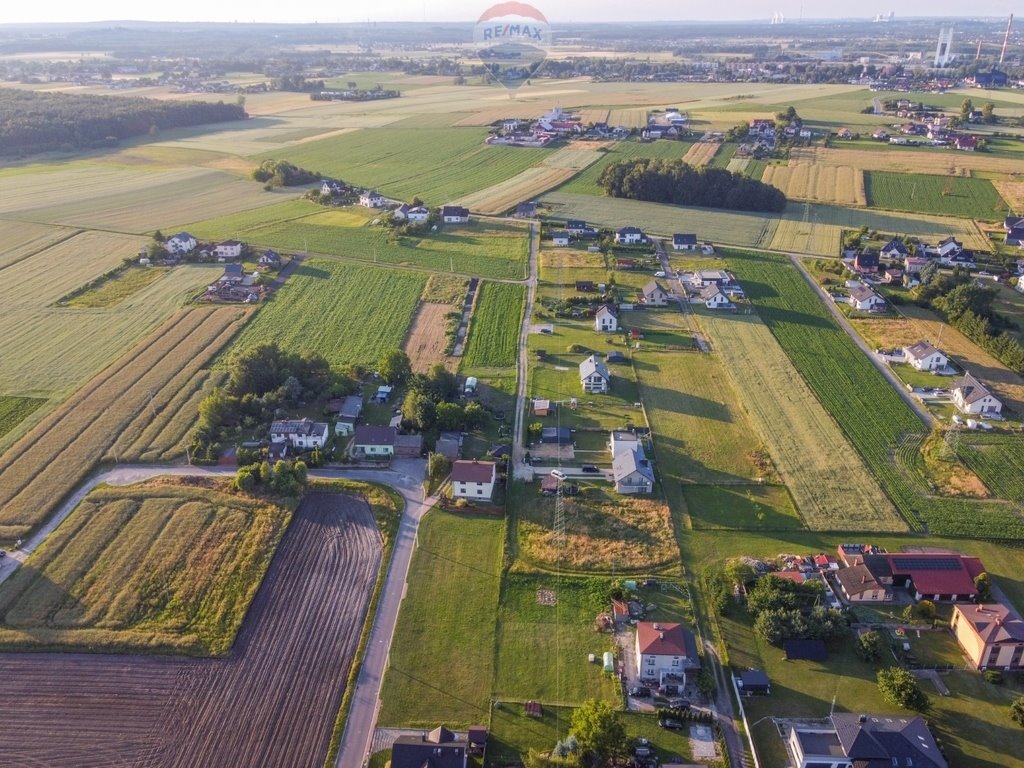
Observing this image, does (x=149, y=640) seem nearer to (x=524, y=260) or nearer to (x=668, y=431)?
(x=668, y=431)

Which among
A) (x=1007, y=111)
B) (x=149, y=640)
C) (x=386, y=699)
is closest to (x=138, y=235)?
(x=149, y=640)

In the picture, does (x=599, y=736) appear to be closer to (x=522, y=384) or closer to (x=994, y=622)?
(x=994, y=622)

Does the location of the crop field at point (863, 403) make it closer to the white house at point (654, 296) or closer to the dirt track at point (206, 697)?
the white house at point (654, 296)

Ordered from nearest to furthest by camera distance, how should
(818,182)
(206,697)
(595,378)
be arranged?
(206,697)
(595,378)
(818,182)

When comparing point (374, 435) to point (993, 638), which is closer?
point (993, 638)

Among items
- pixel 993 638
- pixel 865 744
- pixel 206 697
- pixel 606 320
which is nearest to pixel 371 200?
pixel 606 320

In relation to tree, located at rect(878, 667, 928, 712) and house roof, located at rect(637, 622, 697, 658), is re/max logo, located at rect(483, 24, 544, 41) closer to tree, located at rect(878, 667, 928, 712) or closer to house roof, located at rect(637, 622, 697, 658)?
house roof, located at rect(637, 622, 697, 658)

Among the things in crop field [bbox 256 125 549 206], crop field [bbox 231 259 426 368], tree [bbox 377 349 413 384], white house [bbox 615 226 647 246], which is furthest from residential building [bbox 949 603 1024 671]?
crop field [bbox 256 125 549 206]
